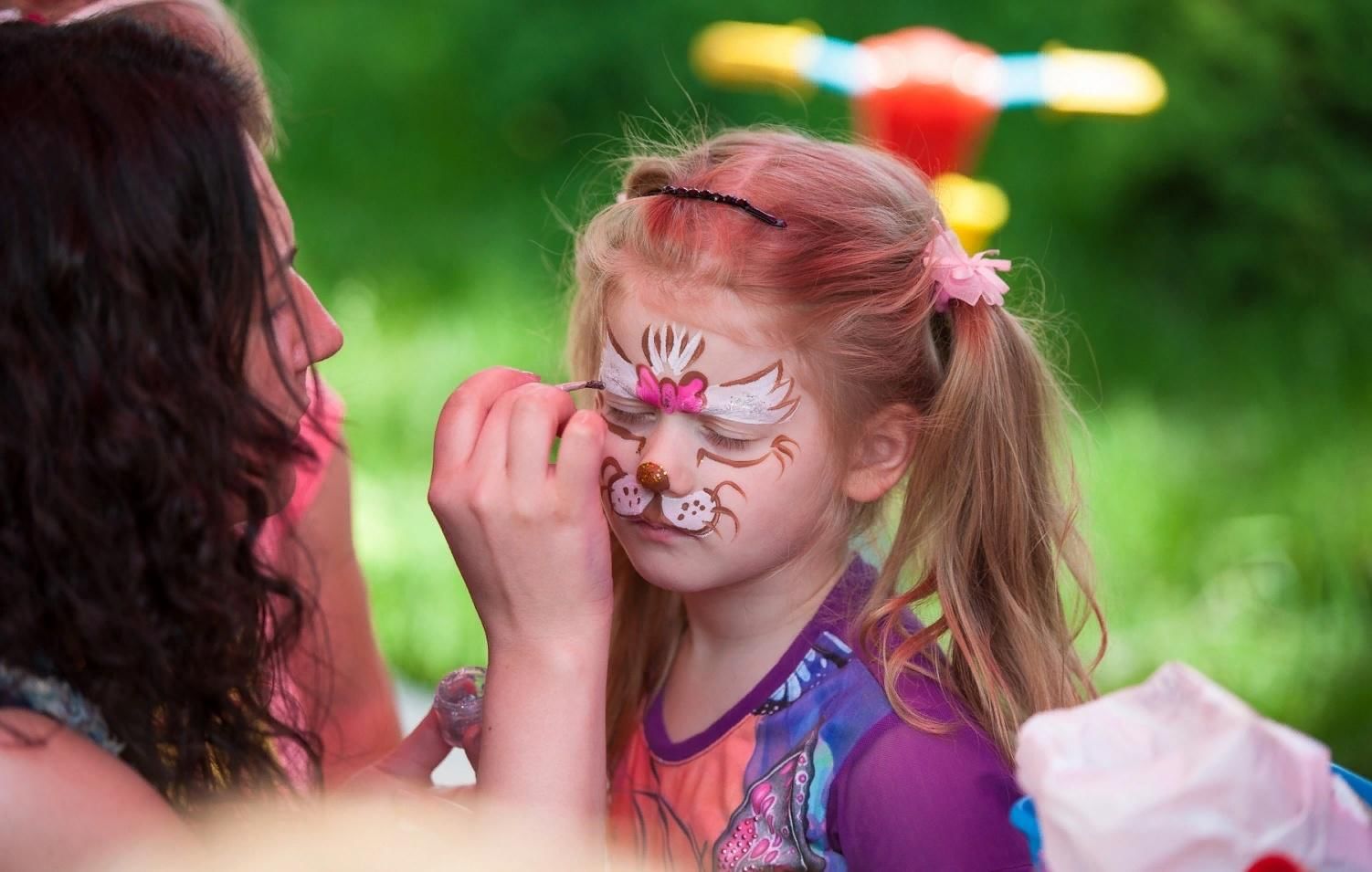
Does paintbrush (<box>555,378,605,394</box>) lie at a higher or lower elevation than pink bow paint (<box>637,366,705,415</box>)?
lower

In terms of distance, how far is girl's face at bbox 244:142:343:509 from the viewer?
1283mm

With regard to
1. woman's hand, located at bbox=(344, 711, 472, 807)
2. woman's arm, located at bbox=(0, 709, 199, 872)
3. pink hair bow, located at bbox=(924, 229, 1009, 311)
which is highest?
pink hair bow, located at bbox=(924, 229, 1009, 311)

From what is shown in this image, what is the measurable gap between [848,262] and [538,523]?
1.38 feet

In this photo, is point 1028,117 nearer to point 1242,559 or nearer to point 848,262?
point 1242,559

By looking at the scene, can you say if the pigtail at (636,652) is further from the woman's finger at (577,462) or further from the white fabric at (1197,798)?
the white fabric at (1197,798)

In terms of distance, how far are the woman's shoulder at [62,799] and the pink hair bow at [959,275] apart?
0.89 metres

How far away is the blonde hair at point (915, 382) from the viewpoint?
148 centimetres

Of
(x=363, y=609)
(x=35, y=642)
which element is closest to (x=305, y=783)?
(x=363, y=609)

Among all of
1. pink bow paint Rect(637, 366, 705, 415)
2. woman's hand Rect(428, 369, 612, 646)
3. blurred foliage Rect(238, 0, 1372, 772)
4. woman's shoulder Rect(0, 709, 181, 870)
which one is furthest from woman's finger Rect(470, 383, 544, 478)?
blurred foliage Rect(238, 0, 1372, 772)

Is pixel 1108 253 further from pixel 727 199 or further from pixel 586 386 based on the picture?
pixel 586 386

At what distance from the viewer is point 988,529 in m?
1.54

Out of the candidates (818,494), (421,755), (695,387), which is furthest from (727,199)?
(421,755)

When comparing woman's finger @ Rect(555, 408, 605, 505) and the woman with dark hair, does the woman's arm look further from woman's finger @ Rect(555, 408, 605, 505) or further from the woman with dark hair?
woman's finger @ Rect(555, 408, 605, 505)

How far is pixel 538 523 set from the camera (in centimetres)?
135
